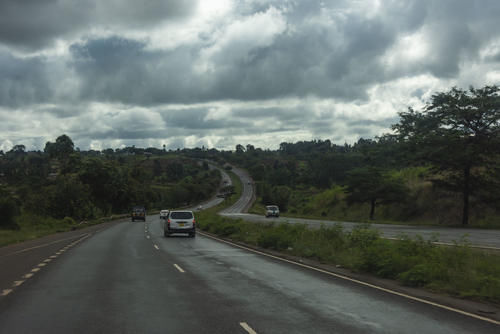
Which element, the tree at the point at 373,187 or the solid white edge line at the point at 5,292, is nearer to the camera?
the solid white edge line at the point at 5,292

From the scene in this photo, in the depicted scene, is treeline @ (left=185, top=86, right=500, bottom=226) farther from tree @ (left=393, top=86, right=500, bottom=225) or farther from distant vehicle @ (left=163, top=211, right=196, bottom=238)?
distant vehicle @ (left=163, top=211, right=196, bottom=238)

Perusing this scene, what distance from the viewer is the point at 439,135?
39812 millimetres

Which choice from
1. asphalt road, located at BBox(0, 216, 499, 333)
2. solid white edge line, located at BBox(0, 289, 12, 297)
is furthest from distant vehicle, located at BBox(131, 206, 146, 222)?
solid white edge line, located at BBox(0, 289, 12, 297)

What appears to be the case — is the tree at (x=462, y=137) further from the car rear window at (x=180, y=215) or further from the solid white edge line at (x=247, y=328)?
the solid white edge line at (x=247, y=328)

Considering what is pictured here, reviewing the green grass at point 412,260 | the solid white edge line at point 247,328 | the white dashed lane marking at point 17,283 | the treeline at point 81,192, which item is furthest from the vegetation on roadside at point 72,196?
the solid white edge line at point 247,328

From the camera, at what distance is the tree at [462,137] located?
37.8 m

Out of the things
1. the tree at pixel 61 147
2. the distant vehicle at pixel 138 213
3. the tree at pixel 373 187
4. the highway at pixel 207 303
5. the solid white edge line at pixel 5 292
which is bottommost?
the distant vehicle at pixel 138 213

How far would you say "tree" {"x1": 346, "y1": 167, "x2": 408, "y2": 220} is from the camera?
172 feet

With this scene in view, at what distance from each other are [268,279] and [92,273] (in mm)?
5224

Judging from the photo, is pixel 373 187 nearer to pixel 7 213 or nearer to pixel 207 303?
pixel 7 213

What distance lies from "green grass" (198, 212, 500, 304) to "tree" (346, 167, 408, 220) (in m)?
32.9

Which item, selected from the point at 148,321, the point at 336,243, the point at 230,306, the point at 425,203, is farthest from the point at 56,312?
the point at 425,203

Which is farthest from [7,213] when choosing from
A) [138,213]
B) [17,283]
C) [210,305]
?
[210,305]

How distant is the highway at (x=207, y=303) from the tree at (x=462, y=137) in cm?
2749
